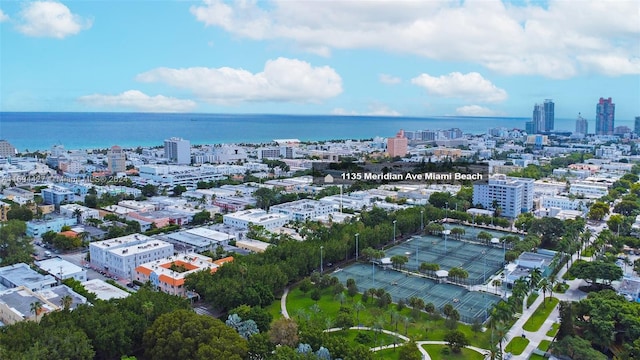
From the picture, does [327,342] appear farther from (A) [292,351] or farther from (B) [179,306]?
(B) [179,306]

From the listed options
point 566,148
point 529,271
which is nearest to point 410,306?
point 529,271

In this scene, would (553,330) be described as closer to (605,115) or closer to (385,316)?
(385,316)

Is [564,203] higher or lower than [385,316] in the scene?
higher

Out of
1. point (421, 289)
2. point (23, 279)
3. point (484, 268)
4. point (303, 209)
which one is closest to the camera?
point (23, 279)

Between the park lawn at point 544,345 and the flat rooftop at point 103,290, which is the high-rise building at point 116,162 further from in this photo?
the park lawn at point 544,345

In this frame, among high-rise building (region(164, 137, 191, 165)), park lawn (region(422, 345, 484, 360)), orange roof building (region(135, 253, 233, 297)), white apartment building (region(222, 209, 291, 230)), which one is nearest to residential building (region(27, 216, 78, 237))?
white apartment building (region(222, 209, 291, 230))

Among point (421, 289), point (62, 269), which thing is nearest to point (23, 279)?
point (62, 269)
